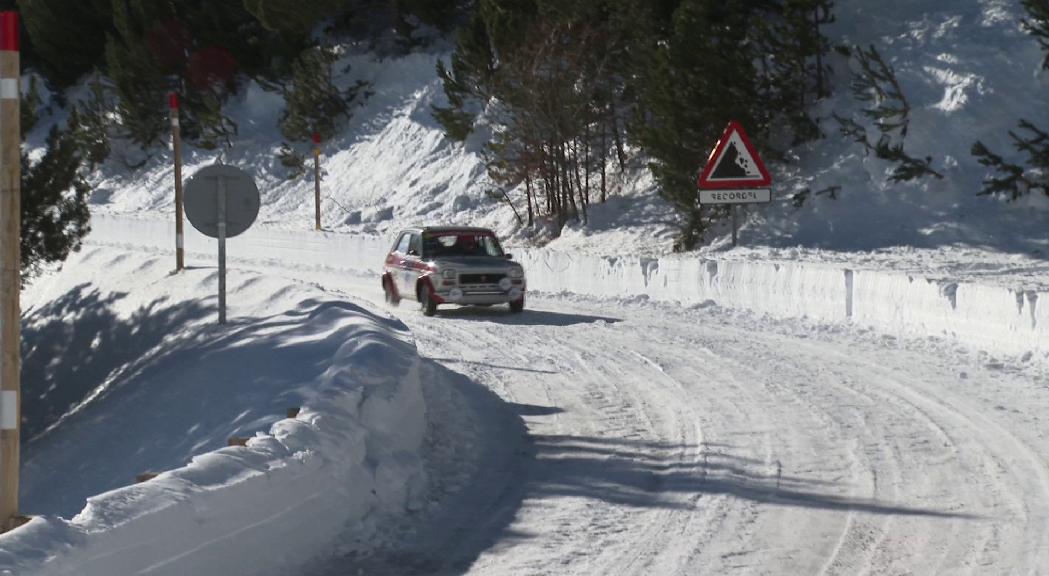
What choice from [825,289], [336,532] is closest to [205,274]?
[825,289]

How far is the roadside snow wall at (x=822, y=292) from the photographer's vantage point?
14.1m

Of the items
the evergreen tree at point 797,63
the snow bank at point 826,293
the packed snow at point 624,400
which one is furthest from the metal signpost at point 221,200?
the evergreen tree at point 797,63

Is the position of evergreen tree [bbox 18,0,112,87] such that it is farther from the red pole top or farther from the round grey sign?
the red pole top

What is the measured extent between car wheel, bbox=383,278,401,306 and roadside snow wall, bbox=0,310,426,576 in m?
12.2

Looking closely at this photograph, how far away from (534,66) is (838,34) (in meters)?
7.46

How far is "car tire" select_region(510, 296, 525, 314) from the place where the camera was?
20.1m

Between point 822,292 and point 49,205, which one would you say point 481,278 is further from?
point 49,205

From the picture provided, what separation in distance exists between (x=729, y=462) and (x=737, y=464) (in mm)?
83

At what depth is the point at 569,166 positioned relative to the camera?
34.0 metres

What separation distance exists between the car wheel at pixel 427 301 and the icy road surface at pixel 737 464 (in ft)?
14.3

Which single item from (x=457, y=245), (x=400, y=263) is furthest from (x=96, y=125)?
(x=457, y=245)

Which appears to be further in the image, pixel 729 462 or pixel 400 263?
pixel 400 263

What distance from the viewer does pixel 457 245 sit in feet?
68.7

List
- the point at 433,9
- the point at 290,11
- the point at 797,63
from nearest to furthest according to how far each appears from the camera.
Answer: the point at 797,63, the point at 433,9, the point at 290,11
